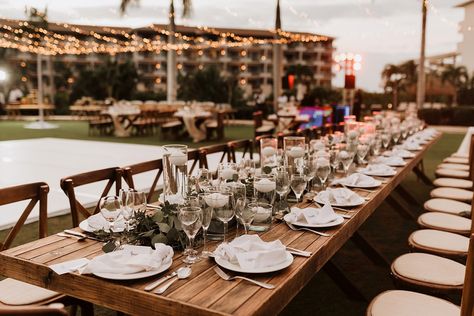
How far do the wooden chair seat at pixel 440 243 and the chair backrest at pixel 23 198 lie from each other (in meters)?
2.03

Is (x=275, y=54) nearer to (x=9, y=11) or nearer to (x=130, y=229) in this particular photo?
(x=9, y=11)

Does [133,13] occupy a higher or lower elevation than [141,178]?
higher

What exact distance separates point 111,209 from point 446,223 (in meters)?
2.39

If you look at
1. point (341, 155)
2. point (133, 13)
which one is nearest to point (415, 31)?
point (133, 13)

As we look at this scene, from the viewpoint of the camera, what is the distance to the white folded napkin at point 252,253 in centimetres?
155

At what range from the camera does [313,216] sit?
6.99ft

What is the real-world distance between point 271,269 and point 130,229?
61cm

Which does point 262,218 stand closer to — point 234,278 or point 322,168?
point 234,278

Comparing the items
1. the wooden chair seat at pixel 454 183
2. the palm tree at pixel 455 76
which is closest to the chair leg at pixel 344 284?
the wooden chair seat at pixel 454 183

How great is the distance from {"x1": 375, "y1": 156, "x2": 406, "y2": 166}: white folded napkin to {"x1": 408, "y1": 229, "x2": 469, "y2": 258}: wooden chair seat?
0.97m

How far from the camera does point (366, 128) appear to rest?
17.5 ft

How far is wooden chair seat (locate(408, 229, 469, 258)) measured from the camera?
2699 mm

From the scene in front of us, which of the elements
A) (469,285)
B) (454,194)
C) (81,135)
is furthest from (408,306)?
(81,135)

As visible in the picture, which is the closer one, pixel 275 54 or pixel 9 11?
pixel 9 11
